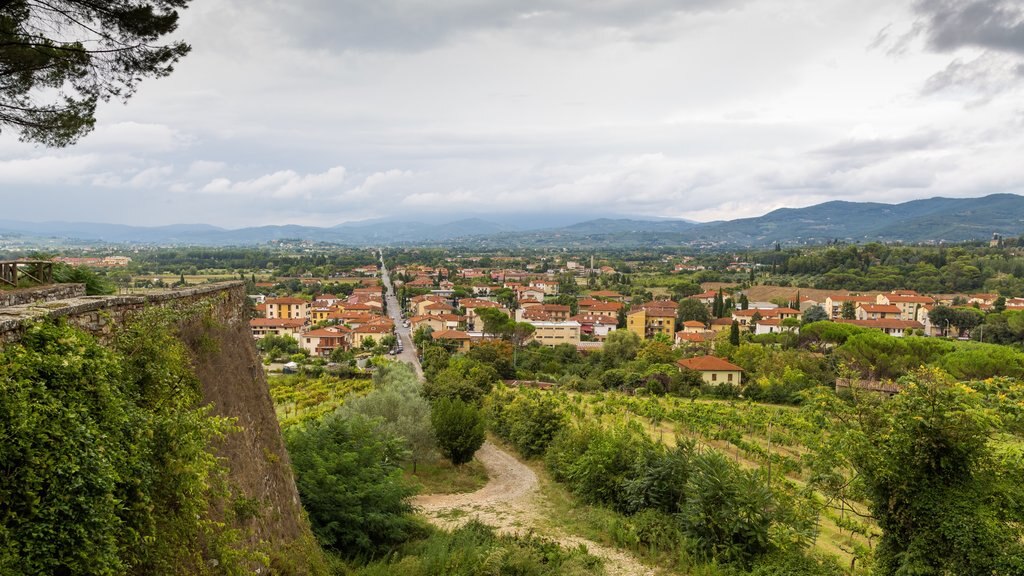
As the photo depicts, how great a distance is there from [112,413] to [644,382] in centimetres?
3912

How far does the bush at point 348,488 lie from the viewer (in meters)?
11.5

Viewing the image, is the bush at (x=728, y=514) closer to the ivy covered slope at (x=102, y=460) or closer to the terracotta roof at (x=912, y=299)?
the ivy covered slope at (x=102, y=460)

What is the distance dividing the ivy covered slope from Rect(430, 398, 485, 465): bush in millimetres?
17549

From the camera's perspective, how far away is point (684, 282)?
328ft

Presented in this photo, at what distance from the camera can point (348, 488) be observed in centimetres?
1214

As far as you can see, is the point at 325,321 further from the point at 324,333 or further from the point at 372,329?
the point at 324,333

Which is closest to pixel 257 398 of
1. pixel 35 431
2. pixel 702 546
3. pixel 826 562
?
pixel 35 431

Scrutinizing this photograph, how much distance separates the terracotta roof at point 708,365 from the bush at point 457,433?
22595mm

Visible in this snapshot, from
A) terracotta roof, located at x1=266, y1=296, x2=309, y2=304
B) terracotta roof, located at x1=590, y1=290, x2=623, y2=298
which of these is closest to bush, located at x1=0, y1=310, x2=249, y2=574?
terracotta roof, located at x1=266, y1=296, x2=309, y2=304

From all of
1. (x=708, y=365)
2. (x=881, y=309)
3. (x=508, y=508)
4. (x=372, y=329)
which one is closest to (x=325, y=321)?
(x=372, y=329)

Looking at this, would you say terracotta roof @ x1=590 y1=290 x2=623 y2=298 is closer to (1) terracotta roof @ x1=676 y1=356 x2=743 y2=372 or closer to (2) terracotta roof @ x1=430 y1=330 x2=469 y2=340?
(2) terracotta roof @ x1=430 y1=330 x2=469 y2=340

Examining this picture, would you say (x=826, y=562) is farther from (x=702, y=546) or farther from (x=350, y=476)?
(x=350, y=476)

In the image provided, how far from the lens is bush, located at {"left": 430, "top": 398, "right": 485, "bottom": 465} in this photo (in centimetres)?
2334

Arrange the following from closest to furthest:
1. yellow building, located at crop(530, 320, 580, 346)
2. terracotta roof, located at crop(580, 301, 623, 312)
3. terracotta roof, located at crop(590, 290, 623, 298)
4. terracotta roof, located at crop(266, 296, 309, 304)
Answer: yellow building, located at crop(530, 320, 580, 346)
terracotta roof, located at crop(266, 296, 309, 304)
terracotta roof, located at crop(580, 301, 623, 312)
terracotta roof, located at crop(590, 290, 623, 298)
